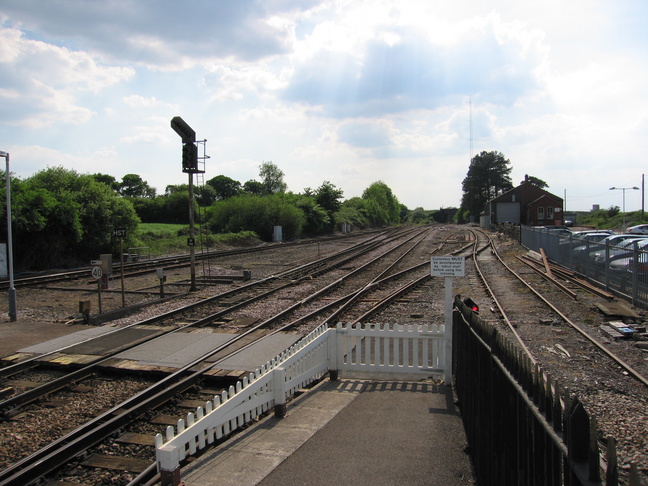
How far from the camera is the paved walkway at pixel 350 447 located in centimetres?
448

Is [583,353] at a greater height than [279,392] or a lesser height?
lesser

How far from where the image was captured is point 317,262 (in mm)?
25781

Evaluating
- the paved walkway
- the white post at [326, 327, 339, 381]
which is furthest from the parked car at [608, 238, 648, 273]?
the paved walkway

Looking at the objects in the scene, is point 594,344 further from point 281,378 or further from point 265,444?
point 265,444

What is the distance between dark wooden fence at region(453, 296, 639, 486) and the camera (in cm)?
212

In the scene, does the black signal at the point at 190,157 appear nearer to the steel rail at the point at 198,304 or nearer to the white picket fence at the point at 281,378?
the steel rail at the point at 198,304

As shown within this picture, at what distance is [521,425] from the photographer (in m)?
3.06

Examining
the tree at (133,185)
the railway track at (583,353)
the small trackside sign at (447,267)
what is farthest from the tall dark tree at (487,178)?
the small trackside sign at (447,267)

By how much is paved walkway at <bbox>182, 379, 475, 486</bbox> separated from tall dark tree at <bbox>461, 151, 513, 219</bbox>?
10543 centimetres

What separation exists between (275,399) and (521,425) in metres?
3.68

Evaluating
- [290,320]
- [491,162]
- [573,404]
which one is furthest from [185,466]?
[491,162]

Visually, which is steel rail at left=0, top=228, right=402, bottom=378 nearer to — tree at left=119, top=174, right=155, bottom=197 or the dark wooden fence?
the dark wooden fence

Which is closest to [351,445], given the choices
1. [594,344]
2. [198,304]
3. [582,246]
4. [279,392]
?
[279,392]

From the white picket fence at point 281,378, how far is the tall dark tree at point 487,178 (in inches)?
4097
